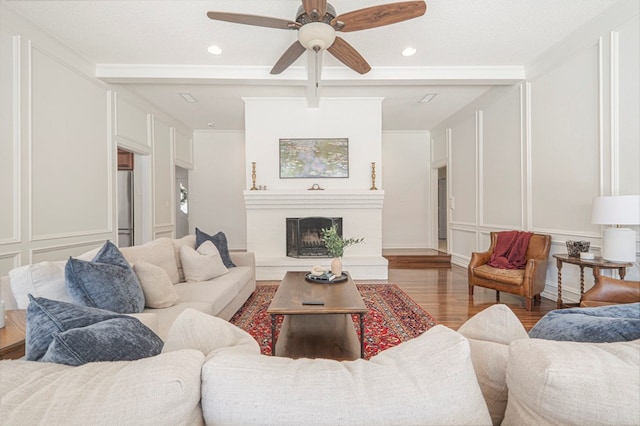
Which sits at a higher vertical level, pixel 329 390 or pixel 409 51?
pixel 409 51

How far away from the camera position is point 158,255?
8.65 ft

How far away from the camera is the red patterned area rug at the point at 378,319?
2.47 meters

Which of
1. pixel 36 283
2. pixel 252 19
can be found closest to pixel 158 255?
pixel 36 283

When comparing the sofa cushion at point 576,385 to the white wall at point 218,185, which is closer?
the sofa cushion at point 576,385

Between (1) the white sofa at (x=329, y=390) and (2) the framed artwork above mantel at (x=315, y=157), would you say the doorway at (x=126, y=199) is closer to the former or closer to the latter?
(2) the framed artwork above mantel at (x=315, y=157)

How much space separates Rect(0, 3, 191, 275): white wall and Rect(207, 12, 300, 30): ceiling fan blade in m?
2.01

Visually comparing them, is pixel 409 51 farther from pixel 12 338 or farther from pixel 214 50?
pixel 12 338

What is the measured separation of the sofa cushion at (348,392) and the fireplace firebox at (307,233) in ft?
14.4

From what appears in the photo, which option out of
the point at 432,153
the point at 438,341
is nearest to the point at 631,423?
the point at 438,341

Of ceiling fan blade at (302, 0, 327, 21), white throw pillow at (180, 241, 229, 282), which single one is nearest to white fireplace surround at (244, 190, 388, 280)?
white throw pillow at (180, 241, 229, 282)

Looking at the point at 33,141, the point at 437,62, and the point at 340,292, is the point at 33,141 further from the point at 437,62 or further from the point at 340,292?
the point at 437,62

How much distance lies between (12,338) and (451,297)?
384 centimetres

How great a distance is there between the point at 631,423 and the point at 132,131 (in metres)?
5.53

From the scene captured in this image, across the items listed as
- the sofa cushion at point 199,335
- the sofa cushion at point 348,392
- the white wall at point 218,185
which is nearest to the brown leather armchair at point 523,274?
the sofa cushion at point 348,392
